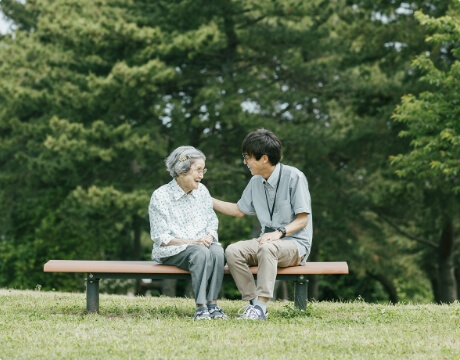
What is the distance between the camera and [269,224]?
23.3ft

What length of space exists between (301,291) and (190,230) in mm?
1130

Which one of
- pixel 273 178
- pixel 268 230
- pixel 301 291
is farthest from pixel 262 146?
pixel 301 291

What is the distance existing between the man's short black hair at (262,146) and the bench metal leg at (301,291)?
3.51 ft

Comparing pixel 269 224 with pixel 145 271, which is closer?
pixel 145 271

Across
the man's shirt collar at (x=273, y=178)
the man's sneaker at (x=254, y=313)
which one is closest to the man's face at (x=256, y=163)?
the man's shirt collar at (x=273, y=178)

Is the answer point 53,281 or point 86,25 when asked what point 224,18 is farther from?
point 53,281

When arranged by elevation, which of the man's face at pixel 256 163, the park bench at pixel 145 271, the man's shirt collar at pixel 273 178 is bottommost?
the park bench at pixel 145 271

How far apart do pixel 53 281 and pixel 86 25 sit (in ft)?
26.2

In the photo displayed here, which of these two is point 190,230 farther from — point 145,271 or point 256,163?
point 256,163

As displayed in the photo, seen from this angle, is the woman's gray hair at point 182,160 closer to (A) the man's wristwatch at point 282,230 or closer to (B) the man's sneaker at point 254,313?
(A) the man's wristwatch at point 282,230

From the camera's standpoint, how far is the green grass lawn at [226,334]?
5145 mm

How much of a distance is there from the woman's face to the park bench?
0.73 m

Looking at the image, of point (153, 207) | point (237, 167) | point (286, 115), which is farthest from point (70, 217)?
point (153, 207)

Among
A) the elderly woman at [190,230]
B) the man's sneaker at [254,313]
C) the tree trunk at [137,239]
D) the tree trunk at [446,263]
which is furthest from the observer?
the tree trunk at [137,239]
